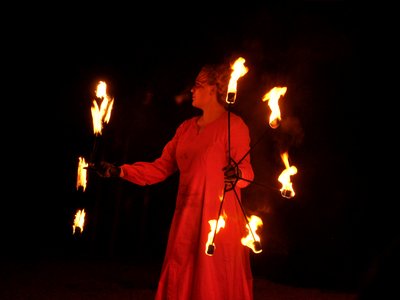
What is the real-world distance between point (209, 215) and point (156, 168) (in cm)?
74

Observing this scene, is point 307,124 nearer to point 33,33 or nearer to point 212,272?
point 212,272

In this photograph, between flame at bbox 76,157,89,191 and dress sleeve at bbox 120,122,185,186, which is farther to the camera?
dress sleeve at bbox 120,122,185,186

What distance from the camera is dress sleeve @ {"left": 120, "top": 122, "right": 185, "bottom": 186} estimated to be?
3.53 meters

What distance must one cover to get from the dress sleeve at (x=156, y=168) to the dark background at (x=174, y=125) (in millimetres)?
1642

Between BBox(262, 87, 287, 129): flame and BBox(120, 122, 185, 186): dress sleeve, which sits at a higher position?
BBox(262, 87, 287, 129): flame

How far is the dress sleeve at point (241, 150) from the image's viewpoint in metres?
3.07

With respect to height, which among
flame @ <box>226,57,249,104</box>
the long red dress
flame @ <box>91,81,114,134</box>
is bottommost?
the long red dress

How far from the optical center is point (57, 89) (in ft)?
21.6

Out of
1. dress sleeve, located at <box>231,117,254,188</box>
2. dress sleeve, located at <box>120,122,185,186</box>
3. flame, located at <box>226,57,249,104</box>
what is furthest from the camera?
dress sleeve, located at <box>120,122,185,186</box>

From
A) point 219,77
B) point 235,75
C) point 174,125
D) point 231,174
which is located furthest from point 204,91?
A: point 174,125

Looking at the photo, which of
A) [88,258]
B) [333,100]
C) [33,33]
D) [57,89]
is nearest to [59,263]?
[88,258]

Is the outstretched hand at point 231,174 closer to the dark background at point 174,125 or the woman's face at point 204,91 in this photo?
the woman's face at point 204,91

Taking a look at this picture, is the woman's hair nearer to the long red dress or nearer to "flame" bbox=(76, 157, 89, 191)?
the long red dress

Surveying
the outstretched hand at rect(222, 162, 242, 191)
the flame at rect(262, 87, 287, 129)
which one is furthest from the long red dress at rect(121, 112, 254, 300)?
the flame at rect(262, 87, 287, 129)
